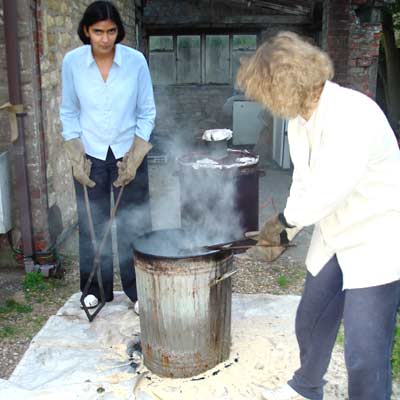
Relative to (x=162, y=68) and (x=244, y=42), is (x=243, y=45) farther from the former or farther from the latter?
(x=162, y=68)

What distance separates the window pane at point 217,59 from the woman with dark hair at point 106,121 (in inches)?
428

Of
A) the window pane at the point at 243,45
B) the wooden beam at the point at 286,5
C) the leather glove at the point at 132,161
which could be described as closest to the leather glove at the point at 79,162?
the leather glove at the point at 132,161

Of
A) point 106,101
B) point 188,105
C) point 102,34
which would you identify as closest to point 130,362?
point 106,101

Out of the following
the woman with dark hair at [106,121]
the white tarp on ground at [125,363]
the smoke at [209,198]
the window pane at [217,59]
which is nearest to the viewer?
the white tarp on ground at [125,363]

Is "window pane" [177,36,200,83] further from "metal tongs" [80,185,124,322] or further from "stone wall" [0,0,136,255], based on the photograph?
"metal tongs" [80,185,124,322]

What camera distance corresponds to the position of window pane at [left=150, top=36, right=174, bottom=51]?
45.9 ft

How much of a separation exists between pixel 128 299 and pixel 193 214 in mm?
1255

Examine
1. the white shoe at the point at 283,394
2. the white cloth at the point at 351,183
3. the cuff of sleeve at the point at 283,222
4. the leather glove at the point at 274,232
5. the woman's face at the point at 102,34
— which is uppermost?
the woman's face at the point at 102,34

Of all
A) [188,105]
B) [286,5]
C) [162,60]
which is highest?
[286,5]

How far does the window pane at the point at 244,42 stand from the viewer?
13.7m

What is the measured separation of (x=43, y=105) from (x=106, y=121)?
1310 millimetres

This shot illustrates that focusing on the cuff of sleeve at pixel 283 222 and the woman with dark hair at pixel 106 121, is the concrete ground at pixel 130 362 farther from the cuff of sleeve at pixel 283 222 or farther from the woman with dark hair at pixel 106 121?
the cuff of sleeve at pixel 283 222

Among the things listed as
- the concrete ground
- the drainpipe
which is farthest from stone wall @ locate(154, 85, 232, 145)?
the concrete ground

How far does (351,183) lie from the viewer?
1.98m
